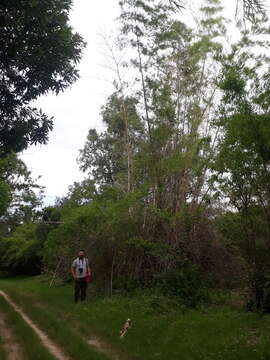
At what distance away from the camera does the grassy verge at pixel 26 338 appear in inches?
263

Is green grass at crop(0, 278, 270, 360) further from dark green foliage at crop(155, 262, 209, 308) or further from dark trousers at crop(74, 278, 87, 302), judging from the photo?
dark green foliage at crop(155, 262, 209, 308)

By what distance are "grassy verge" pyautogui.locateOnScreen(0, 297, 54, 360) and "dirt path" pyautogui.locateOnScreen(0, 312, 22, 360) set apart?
0.07 metres

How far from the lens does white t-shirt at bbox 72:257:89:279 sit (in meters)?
12.1

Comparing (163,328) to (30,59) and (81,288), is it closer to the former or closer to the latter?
(81,288)

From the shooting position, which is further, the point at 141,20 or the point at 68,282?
the point at 68,282

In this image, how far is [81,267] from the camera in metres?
12.1

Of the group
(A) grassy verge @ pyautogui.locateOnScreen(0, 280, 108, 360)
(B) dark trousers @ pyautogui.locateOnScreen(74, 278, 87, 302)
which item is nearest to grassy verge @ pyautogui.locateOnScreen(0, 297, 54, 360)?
(A) grassy verge @ pyautogui.locateOnScreen(0, 280, 108, 360)

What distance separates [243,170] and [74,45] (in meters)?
4.64

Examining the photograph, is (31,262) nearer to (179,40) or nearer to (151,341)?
(179,40)

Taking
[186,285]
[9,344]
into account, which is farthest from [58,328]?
[186,285]

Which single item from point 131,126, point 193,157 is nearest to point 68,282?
point 131,126

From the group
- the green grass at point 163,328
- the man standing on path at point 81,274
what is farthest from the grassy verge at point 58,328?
the man standing on path at point 81,274

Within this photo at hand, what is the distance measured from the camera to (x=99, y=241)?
1289cm

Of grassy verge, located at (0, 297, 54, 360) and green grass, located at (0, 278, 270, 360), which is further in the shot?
grassy verge, located at (0, 297, 54, 360)
